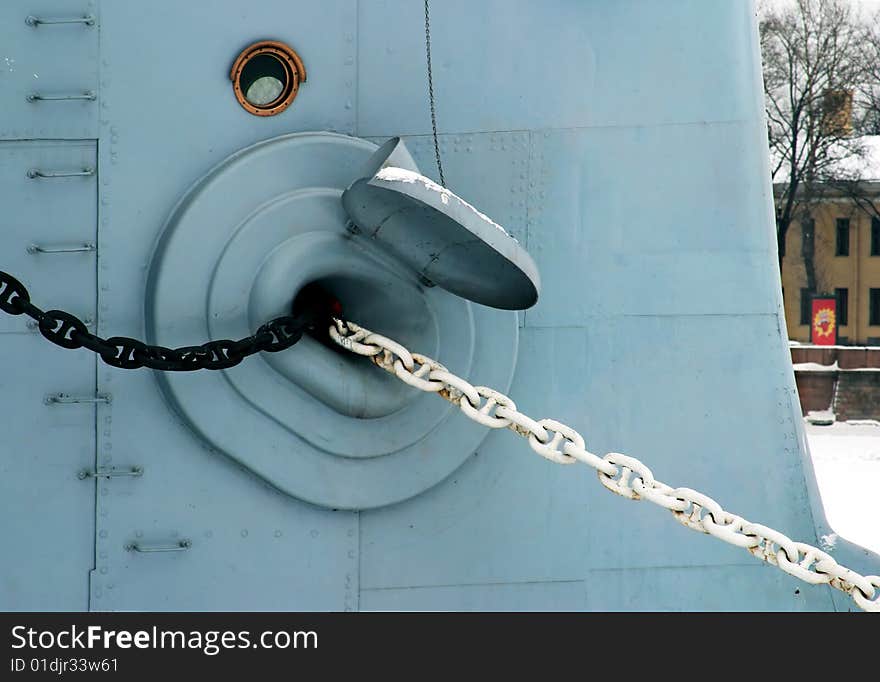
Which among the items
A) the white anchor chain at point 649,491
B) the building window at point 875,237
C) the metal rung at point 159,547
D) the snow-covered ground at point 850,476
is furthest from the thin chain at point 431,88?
the building window at point 875,237

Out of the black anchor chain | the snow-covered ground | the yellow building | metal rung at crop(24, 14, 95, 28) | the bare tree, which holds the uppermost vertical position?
the bare tree

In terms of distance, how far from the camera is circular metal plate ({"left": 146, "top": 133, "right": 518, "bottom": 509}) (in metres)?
3.30

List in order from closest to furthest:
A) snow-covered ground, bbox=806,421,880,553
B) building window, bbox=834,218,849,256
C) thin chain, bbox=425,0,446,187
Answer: thin chain, bbox=425,0,446,187
snow-covered ground, bbox=806,421,880,553
building window, bbox=834,218,849,256

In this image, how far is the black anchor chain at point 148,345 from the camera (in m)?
3.01

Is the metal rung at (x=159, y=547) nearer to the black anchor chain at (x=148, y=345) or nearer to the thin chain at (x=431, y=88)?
the black anchor chain at (x=148, y=345)

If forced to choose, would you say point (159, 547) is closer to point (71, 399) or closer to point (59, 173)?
point (71, 399)

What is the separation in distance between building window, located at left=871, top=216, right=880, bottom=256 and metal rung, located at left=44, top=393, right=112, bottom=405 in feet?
122

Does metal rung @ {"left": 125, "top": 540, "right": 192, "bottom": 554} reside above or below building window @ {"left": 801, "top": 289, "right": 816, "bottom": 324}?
below

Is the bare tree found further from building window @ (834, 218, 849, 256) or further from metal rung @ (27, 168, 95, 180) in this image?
metal rung @ (27, 168, 95, 180)

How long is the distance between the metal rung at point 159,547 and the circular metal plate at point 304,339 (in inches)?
11.2

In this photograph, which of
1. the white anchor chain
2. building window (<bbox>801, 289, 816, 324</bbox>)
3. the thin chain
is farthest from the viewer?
building window (<bbox>801, 289, 816, 324</bbox>)

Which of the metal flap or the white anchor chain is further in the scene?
the metal flap

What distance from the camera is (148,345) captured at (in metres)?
3.17

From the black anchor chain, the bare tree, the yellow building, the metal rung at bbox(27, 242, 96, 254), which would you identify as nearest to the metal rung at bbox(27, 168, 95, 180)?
the metal rung at bbox(27, 242, 96, 254)
